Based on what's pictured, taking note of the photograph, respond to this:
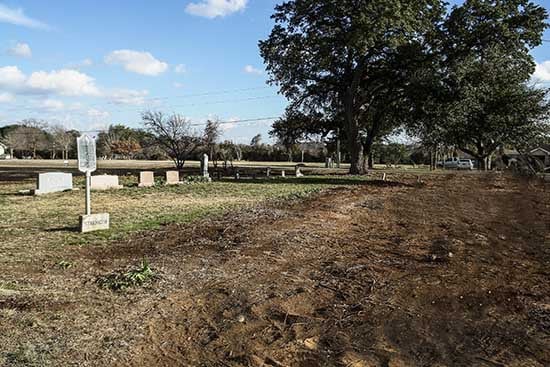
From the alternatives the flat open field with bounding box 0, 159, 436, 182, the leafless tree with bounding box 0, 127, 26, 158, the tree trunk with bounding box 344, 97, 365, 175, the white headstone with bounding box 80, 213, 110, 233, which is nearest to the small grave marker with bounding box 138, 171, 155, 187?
the flat open field with bounding box 0, 159, 436, 182

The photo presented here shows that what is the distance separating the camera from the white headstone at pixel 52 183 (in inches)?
671

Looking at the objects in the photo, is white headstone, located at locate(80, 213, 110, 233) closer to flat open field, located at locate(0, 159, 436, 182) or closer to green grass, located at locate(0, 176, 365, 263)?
green grass, located at locate(0, 176, 365, 263)

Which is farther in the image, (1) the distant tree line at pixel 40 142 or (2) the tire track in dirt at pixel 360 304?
(1) the distant tree line at pixel 40 142

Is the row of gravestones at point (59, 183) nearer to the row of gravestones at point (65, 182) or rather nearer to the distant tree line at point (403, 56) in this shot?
the row of gravestones at point (65, 182)

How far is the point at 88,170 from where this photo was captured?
9.53m

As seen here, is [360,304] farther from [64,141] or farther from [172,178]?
[64,141]

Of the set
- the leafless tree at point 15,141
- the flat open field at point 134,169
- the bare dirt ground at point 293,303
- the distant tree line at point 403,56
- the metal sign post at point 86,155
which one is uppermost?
the distant tree line at point 403,56

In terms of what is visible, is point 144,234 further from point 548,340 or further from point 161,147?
point 161,147

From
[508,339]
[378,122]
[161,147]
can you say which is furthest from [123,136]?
[508,339]

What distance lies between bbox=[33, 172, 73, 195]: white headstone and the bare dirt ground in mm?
10465

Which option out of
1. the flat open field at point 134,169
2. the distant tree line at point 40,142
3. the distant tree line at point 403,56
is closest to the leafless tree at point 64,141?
the distant tree line at point 40,142

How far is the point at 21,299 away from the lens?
500 cm

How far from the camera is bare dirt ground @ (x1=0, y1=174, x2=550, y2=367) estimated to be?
381 cm

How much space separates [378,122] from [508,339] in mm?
32368
